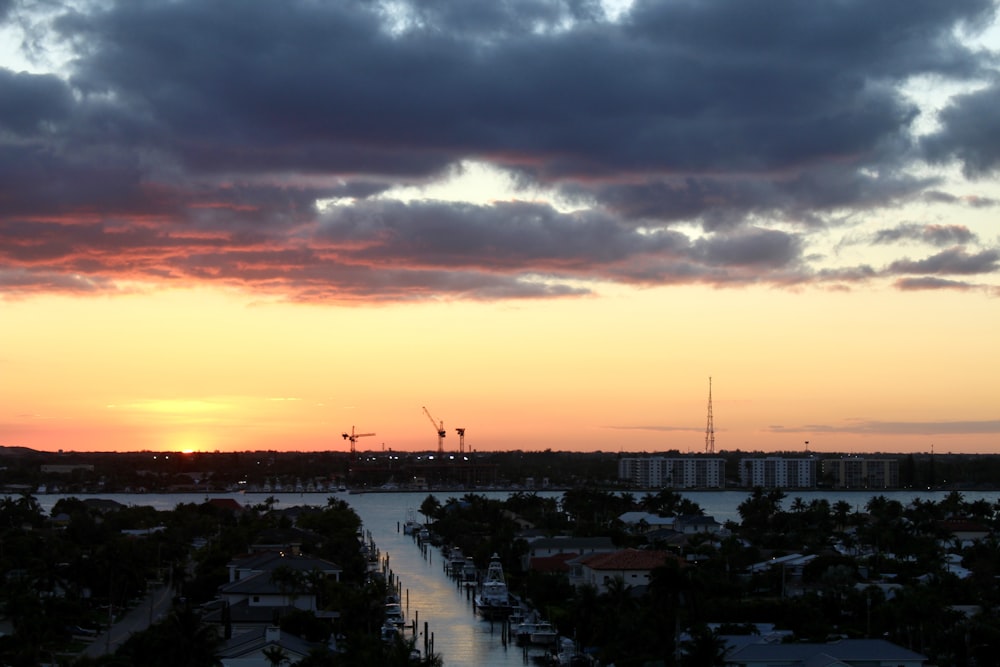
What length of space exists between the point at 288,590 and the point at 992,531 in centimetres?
8585

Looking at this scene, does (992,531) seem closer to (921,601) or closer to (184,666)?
(921,601)

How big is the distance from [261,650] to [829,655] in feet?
66.0

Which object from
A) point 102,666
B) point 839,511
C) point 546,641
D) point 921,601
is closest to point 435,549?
point 839,511

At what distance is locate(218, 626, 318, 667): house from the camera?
163ft

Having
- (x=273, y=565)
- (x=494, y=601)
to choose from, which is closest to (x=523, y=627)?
(x=494, y=601)

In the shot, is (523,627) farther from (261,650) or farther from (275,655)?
(275,655)

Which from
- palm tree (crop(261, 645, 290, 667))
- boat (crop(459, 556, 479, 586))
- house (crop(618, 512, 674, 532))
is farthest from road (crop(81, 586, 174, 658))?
house (crop(618, 512, 674, 532))

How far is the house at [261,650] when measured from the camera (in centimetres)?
4969

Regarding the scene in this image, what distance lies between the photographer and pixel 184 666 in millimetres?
46375

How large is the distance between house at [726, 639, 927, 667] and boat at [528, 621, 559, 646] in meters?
15.9

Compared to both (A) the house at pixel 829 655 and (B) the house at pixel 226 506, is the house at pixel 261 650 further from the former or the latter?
(B) the house at pixel 226 506

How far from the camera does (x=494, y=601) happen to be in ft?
267

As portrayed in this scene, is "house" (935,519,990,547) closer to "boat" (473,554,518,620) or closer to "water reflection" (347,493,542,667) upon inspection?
"water reflection" (347,493,542,667)

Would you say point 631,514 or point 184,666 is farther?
point 631,514
